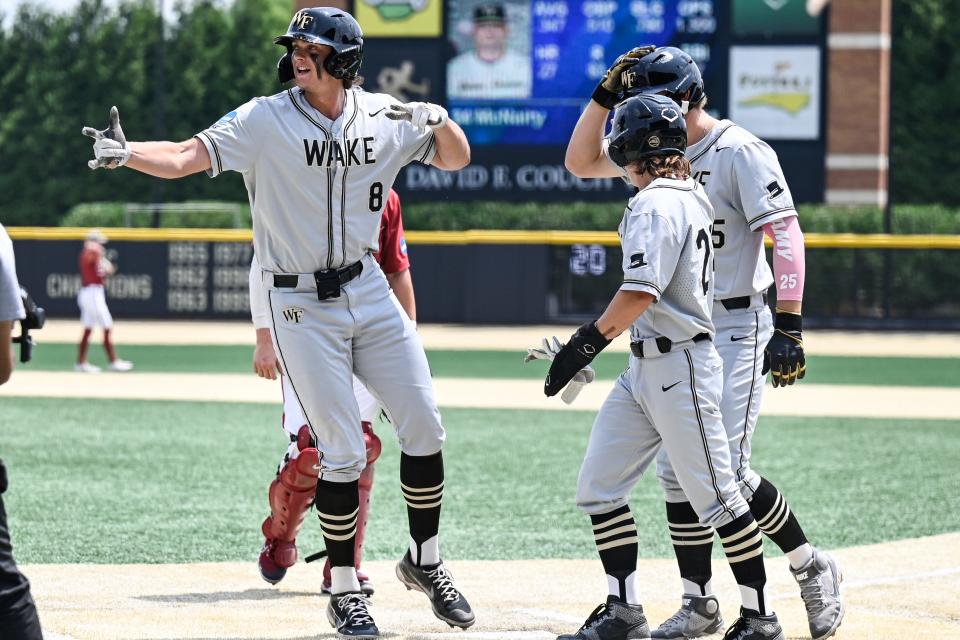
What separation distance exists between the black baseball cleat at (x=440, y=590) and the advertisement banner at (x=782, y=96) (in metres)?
16.5

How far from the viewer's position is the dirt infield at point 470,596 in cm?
518

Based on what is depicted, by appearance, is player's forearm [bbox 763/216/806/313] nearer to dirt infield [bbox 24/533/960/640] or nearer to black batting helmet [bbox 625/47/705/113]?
black batting helmet [bbox 625/47/705/113]

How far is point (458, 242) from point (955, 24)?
21386 millimetres

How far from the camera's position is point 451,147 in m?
5.34

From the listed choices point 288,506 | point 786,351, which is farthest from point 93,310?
point 786,351

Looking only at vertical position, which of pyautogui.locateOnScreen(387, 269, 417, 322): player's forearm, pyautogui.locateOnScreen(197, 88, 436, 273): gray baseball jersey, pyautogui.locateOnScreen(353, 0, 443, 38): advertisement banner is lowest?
pyautogui.locateOnScreen(387, 269, 417, 322): player's forearm

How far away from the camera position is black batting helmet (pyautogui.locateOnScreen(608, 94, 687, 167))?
4.79 metres

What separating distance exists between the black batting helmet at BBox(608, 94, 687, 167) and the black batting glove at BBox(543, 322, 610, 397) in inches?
23.8

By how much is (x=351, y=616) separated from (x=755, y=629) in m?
1.38

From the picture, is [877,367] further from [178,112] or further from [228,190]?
[178,112]

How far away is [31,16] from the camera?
163ft

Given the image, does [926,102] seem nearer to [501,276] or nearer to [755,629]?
[501,276]

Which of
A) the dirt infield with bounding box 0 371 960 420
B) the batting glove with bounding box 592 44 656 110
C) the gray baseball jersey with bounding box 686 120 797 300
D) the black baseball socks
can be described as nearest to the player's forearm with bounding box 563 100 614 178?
the batting glove with bounding box 592 44 656 110

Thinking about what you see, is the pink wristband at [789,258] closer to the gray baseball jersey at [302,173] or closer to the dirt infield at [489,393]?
the gray baseball jersey at [302,173]
